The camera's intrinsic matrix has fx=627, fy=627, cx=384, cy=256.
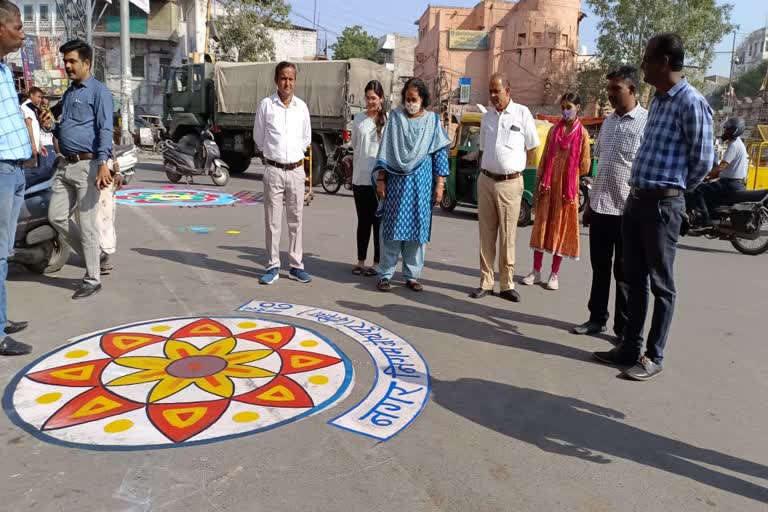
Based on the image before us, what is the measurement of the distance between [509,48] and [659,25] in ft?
33.6

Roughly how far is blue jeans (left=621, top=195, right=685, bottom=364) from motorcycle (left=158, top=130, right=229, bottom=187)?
37.0 feet

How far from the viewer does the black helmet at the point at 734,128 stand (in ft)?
29.4

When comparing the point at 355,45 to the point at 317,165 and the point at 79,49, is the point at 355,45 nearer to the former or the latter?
the point at 317,165

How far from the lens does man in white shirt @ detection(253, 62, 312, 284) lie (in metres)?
5.69

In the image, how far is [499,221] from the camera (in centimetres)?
563

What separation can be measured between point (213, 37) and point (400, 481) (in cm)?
3359

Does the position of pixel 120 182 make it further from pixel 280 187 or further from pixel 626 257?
pixel 626 257

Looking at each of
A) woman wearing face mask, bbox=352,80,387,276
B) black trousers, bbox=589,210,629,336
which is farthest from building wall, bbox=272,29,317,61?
black trousers, bbox=589,210,629,336

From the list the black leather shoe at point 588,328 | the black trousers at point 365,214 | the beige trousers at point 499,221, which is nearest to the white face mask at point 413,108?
the beige trousers at point 499,221

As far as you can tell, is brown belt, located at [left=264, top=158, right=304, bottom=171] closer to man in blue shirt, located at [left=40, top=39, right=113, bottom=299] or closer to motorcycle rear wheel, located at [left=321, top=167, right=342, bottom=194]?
man in blue shirt, located at [left=40, top=39, right=113, bottom=299]

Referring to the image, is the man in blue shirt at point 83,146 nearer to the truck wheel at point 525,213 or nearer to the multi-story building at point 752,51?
the truck wheel at point 525,213

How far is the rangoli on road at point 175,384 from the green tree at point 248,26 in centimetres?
2976

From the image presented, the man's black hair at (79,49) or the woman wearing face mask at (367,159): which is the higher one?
the man's black hair at (79,49)

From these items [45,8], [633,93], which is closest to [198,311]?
[633,93]
